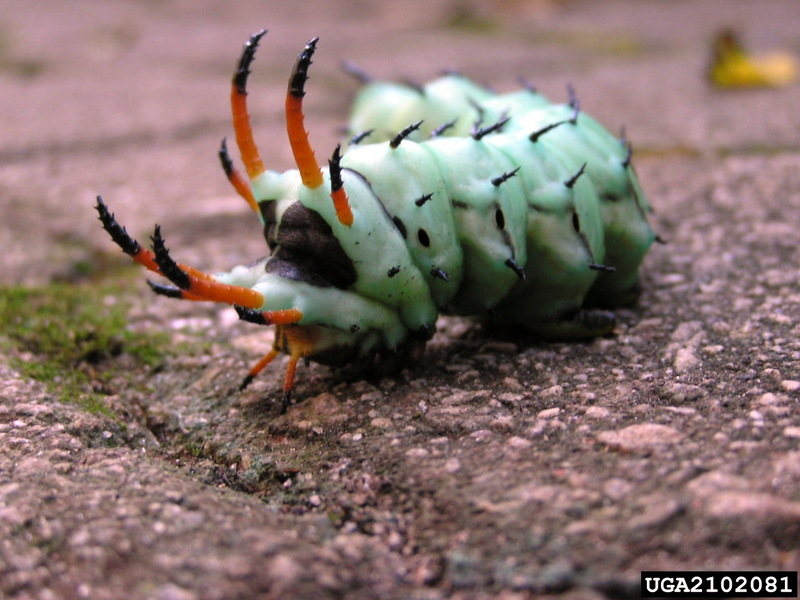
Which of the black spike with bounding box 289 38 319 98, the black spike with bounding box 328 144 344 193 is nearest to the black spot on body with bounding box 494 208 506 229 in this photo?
the black spike with bounding box 328 144 344 193

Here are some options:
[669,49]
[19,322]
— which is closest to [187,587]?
[19,322]

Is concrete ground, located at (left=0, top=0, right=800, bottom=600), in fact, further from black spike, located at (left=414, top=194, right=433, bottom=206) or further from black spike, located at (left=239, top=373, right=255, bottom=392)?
black spike, located at (left=414, top=194, right=433, bottom=206)

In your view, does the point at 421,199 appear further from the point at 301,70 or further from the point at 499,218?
the point at 301,70

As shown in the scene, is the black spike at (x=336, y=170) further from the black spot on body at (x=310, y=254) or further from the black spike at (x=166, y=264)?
the black spike at (x=166, y=264)

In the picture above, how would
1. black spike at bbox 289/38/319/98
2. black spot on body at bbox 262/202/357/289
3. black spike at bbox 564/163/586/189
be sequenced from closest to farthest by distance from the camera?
black spike at bbox 289/38/319/98
black spot on body at bbox 262/202/357/289
black spike at bbox 564/163/586/189

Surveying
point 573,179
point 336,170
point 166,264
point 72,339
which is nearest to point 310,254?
point 336,170

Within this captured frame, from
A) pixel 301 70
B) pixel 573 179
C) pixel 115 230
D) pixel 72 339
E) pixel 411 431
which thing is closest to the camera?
pixel 115 230

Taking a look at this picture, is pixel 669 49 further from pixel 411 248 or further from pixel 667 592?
pixel 667 592
